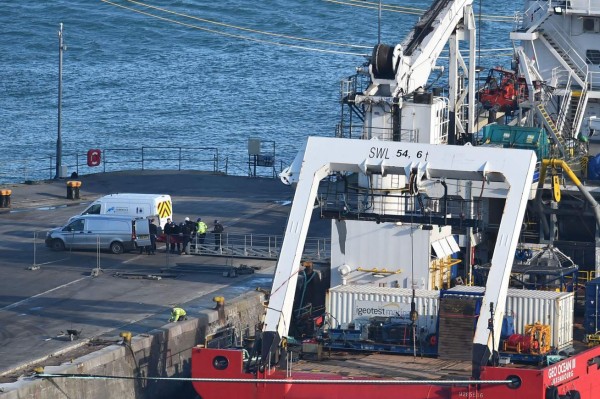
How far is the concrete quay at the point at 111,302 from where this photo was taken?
40781 millimetres

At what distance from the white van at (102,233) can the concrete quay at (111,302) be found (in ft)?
1.28

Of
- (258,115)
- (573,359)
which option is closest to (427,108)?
(573,359)

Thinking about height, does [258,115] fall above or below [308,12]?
below

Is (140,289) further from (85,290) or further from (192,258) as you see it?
(192,258)

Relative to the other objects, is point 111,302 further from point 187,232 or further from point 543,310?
point 543,310

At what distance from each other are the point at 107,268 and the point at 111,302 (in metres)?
4.82

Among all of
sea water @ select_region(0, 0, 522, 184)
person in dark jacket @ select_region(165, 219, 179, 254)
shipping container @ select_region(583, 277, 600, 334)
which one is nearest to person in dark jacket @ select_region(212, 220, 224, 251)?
person in dark jacket @ select_region(165, 219, 179, 254)

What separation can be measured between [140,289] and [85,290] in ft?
5.21

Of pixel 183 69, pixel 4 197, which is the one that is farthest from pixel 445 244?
pixel 183 69

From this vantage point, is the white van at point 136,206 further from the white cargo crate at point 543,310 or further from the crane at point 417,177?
the white cargo crate at point 543,310

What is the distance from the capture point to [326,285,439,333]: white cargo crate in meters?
41.8

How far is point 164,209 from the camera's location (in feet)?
183

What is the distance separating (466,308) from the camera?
133 feet

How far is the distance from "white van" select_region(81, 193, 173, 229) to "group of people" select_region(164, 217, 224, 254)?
101cm
